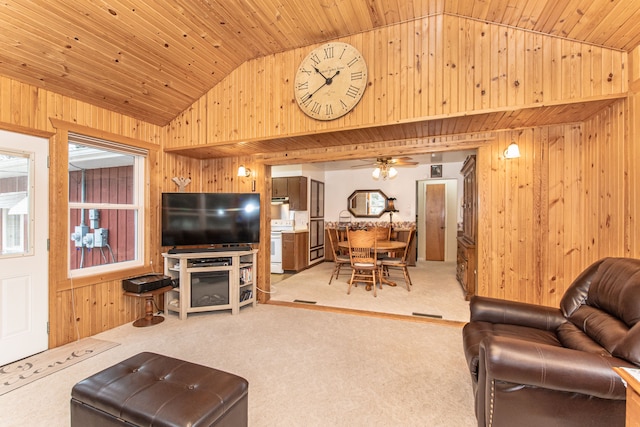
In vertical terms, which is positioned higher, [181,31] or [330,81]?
[181,31]

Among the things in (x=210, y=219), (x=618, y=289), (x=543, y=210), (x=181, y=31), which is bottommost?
(x=618, y=289)

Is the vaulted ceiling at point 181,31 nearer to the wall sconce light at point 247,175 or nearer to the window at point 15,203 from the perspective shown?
the window at point 15,203

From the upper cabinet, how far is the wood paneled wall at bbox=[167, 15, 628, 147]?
317cm

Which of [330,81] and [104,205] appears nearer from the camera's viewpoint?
[330,81]

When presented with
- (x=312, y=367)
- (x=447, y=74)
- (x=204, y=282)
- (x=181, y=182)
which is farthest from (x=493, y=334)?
(x=181, y=182)

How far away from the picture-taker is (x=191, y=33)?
282 centimetres

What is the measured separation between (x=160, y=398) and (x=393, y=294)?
3831 mm

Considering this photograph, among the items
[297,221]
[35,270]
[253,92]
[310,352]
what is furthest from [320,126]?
[297,221]

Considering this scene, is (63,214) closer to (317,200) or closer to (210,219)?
(210,219)

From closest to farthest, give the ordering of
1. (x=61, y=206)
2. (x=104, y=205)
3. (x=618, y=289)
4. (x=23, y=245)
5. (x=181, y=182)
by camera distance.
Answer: (x=618, y=289), (x=23, y=245), (x=61, y=206), (x=104, y=205), (x=181, y=182)

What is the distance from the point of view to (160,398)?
1.39 meters

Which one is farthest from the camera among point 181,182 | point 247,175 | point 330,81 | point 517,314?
point 247,175

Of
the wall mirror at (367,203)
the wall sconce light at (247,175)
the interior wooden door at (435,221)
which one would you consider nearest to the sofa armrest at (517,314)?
the wall sconce light at (247,175)

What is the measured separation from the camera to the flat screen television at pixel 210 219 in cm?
380
